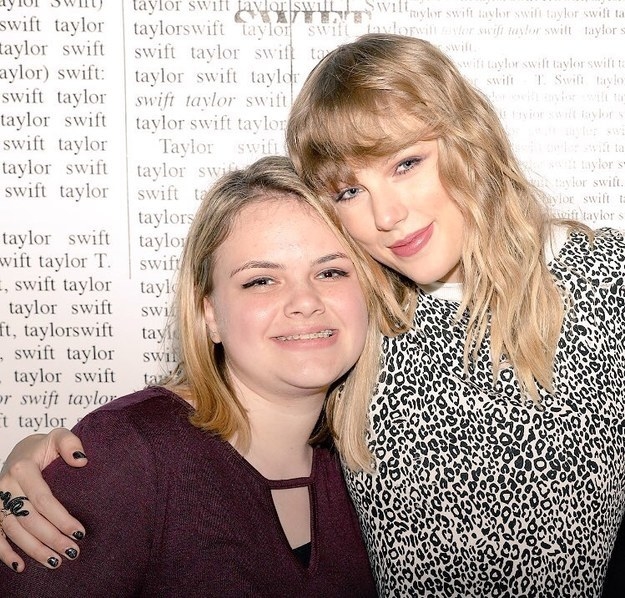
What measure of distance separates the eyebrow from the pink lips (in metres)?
0.12

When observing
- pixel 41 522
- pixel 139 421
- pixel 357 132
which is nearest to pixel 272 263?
pixel 357 132

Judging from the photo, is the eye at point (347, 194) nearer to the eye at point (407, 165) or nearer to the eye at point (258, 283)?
the eye at point (407, 165)

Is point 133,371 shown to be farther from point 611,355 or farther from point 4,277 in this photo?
point 611,355

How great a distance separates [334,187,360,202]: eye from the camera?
1575 millimetres

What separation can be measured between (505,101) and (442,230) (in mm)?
893

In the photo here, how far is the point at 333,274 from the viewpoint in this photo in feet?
5.33

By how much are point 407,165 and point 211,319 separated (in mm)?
526

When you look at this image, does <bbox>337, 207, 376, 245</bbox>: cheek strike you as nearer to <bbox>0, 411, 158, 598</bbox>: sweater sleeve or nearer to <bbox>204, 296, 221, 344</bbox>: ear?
<bbox>204, 296, 221, 344</bbox>: ear

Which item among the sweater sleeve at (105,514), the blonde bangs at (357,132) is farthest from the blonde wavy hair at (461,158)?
the sweater sleeve at (105,514)

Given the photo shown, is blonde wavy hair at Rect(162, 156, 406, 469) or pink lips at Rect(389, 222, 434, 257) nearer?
pink lips at Rect(389, 222, 434, 257)

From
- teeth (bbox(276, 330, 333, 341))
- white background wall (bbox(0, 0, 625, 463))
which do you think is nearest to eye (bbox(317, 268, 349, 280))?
teeth (bbox(276, 330, 333, 341))

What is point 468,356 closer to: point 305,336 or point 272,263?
point 305,336

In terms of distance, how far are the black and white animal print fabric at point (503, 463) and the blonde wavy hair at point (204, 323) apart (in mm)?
53

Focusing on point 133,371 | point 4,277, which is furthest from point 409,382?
point 4,277
